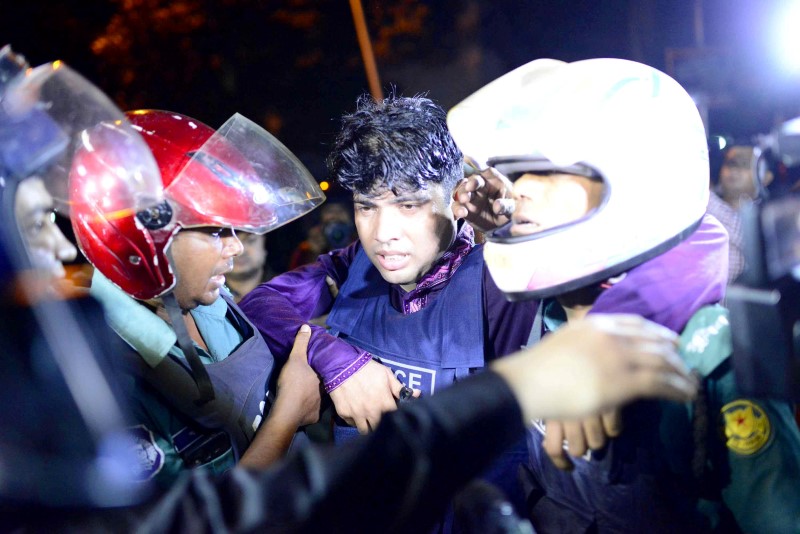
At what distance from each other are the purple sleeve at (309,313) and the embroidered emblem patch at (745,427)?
1.34m

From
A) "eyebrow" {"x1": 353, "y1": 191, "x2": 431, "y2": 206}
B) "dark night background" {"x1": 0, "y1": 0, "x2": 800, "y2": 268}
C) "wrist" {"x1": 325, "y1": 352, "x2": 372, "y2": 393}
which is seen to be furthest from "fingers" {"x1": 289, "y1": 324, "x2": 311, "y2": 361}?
"dark night background" {"x1": 0, "y1": 0, "x2": 800, "y2": 268}

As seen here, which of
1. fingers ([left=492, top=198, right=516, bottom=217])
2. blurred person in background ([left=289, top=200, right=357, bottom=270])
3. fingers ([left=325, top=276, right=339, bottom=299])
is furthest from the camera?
blurred person in background ([left=289, top=200, right=357, bottom=270])

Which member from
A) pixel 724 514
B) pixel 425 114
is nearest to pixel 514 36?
pixel 425 114

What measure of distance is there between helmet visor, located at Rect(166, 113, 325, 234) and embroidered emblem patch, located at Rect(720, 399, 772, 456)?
184 cm

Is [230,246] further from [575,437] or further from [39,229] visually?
[575,437]

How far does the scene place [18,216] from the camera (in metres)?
1.49

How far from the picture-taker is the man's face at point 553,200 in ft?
5.83

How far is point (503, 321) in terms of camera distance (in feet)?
8.02

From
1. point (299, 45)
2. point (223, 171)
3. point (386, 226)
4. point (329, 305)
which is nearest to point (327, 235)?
point (329, 305)

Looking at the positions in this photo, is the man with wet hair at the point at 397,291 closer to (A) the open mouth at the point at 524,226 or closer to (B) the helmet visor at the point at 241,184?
(B) the helmet visor at the point at 241,184

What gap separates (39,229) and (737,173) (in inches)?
197

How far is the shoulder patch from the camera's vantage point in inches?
74.6

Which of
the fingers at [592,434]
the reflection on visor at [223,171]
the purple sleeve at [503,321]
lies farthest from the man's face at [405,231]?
the fingers at [592,434]

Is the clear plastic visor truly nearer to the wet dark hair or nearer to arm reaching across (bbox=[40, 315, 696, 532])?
arm reaching across (bbox=[40, 315, 696, 532])
